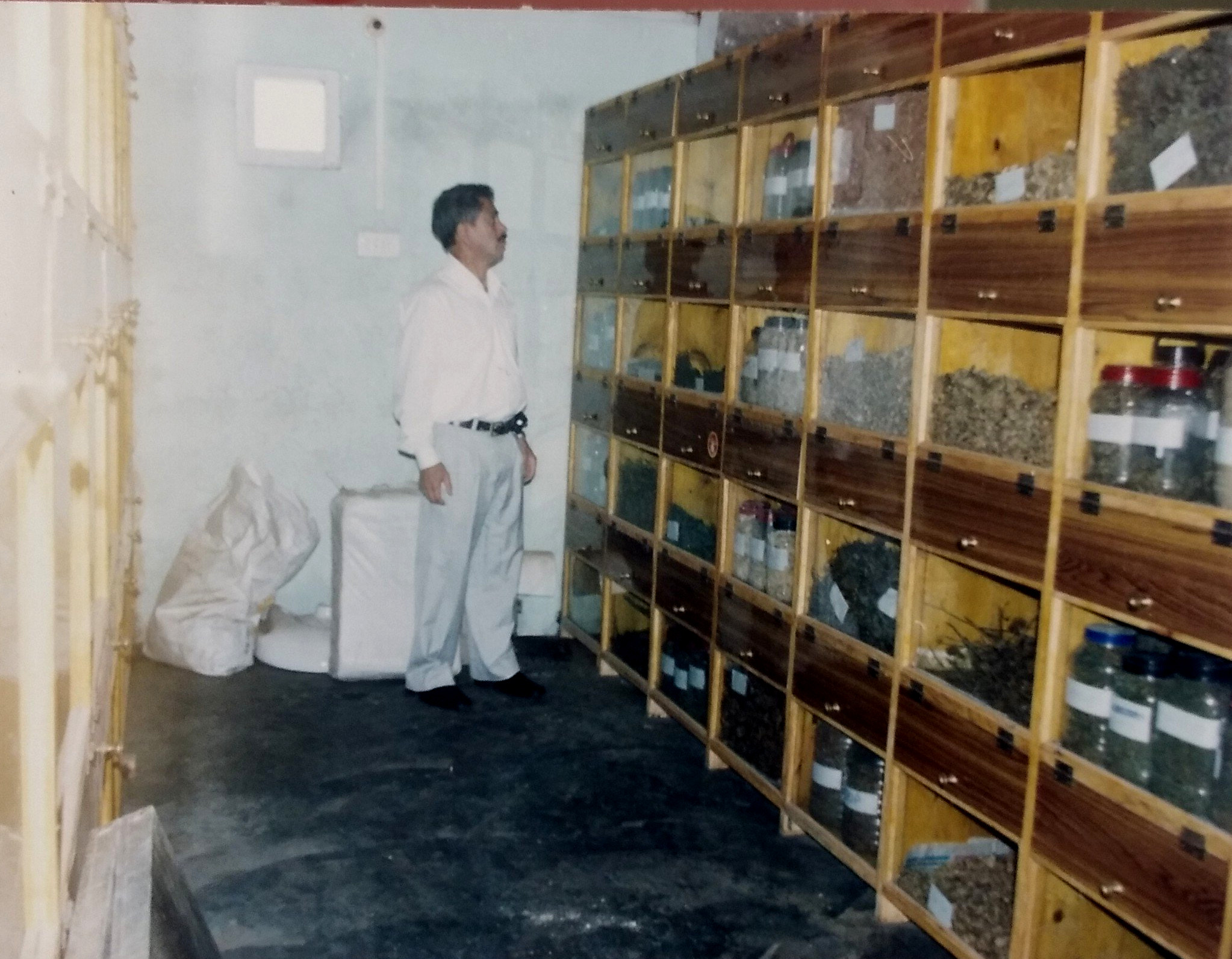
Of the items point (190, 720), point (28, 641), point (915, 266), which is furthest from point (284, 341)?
point (28, 641)

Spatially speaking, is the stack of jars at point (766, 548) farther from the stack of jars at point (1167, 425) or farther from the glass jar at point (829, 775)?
the stack of jars at point (1167, 425)

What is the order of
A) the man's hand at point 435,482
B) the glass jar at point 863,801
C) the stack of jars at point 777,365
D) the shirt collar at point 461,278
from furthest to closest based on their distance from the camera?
1. the shirt collar at point 461,278
2. the man's hand at point 435,482
3. the stack of jars at point 777,365
4. the glass jar at point 863,801

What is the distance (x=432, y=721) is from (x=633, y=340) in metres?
1.30

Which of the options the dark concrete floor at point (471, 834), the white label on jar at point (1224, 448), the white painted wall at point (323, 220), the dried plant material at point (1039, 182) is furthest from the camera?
the white painted wall at point (323, 220)

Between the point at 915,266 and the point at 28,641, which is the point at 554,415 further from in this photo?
the point at 28,641

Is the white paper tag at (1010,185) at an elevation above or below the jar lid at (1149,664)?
above

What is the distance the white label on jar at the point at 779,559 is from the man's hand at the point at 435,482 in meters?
1.02

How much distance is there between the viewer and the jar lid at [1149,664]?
1.81 m

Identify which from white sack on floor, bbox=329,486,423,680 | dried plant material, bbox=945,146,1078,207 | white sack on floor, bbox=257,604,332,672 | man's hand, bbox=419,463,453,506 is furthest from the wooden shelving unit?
white sack on floor, bbox=257,604,332,672

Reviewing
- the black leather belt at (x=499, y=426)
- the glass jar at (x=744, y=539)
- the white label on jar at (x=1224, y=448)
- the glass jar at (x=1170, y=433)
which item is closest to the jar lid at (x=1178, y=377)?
the glass jar at (x=1170, y=433)

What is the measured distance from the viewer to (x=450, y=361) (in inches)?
139

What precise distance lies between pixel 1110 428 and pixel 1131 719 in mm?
432

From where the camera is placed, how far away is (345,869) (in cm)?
262

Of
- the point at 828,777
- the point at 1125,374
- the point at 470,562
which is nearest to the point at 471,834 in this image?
the point at 828,777
